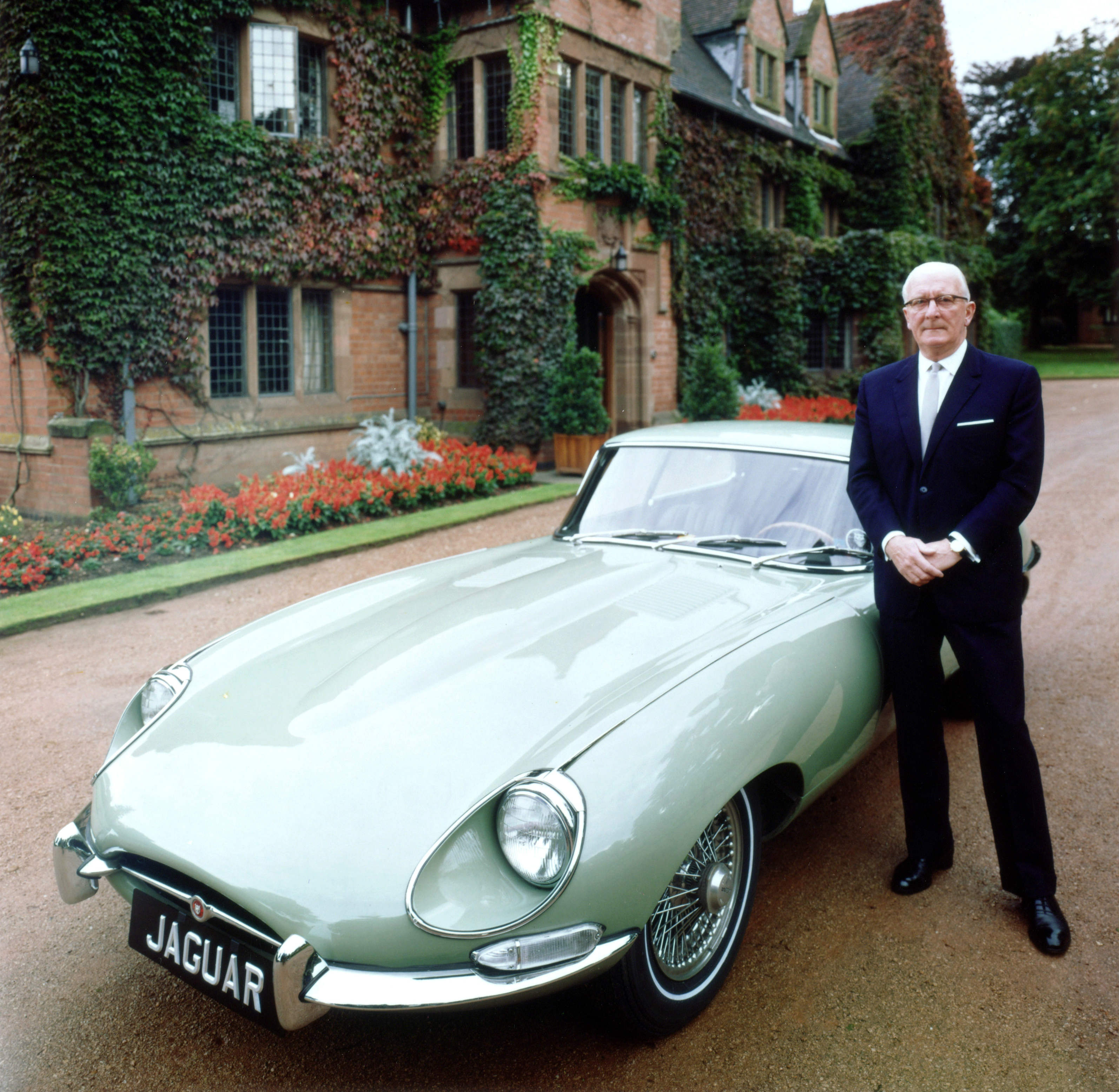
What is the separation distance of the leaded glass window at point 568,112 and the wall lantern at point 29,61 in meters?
7.57

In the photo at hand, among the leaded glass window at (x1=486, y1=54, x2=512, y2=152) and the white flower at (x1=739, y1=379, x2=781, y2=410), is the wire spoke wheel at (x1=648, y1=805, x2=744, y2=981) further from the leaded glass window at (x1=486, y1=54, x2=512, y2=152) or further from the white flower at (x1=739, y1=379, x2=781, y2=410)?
the white flower at (x1=739, y1=379, x2=781, y2=410)

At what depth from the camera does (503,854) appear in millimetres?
2287

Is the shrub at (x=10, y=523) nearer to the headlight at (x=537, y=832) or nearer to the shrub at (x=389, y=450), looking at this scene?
the shrub at (x=389, y=450)

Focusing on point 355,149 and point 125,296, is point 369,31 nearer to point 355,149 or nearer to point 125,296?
point 355,149

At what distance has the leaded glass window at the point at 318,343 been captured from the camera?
47.4 feet

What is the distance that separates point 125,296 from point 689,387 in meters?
9.23

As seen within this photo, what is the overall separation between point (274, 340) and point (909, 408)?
12264 millimetres

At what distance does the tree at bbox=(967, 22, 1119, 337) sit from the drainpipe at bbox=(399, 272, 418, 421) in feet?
97.8

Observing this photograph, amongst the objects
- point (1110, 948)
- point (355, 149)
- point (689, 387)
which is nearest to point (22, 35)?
point (355, 149)

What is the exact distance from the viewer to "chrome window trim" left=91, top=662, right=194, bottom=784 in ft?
9.25

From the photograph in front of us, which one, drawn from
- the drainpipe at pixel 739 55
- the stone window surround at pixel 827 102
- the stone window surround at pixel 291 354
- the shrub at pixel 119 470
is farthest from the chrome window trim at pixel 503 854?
the stone window surround at pixel 827 102

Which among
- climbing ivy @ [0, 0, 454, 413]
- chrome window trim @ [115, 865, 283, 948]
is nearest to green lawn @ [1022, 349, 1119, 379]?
climbing ivy @ [0, 0, 454, 413]

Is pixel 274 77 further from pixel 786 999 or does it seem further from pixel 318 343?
pixel 786 999

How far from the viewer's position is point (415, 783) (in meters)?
2.40
